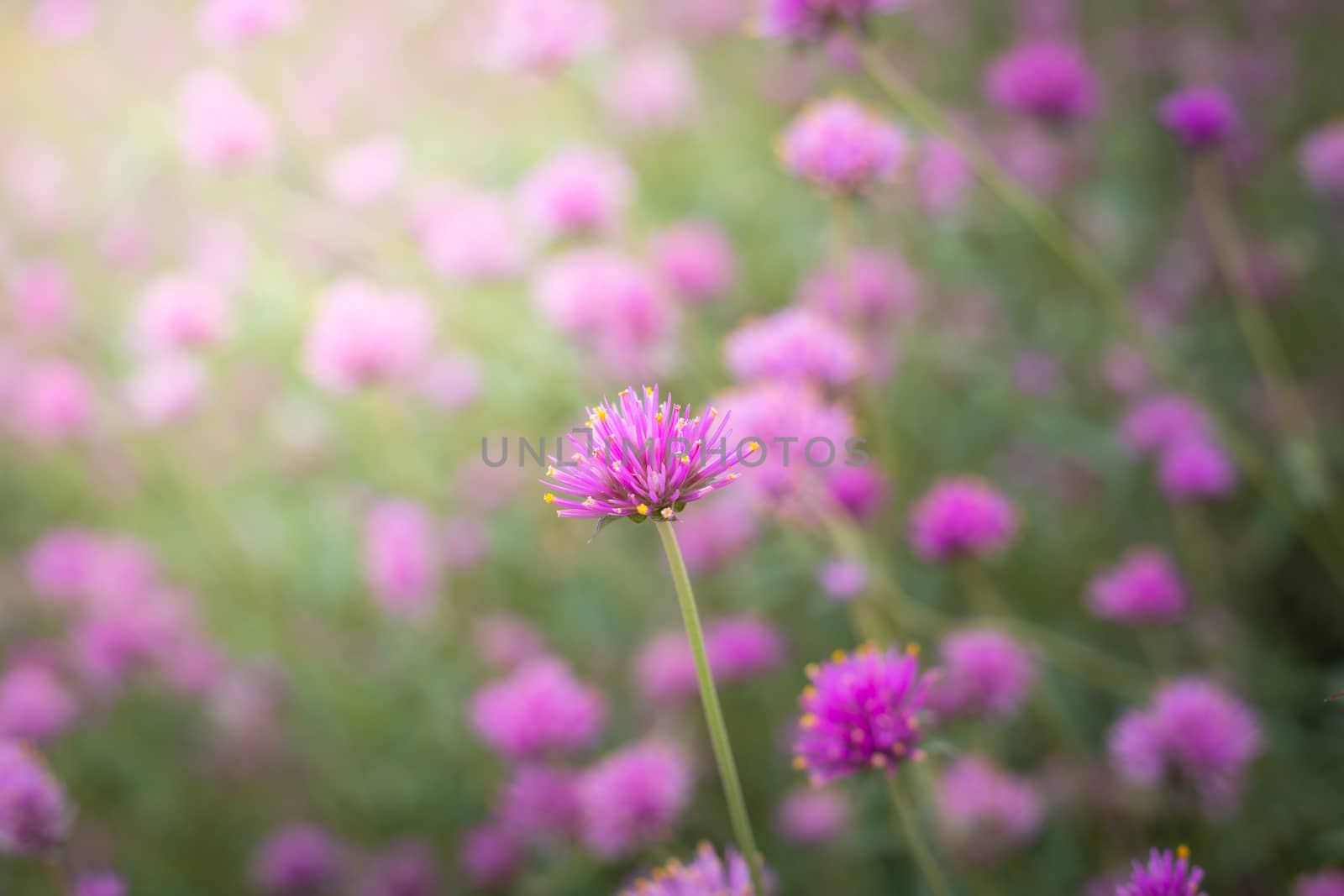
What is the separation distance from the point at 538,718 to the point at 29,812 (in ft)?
2.91

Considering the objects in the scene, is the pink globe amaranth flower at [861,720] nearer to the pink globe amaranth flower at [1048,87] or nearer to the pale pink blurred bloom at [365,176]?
the pink globe amaranth flower at [1048,87]

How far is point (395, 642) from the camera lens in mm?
2844

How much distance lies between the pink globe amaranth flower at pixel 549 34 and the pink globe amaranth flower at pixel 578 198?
26 cm

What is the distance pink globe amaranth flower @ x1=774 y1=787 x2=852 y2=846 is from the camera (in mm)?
2021

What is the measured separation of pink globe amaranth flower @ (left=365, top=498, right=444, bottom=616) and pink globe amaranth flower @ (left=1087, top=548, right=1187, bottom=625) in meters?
1.75

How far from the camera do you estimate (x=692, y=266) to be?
8.87 ft

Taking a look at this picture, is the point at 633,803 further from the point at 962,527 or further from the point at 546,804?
the point at 962,527

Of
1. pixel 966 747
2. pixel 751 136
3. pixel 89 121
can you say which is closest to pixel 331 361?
pixel 966 747

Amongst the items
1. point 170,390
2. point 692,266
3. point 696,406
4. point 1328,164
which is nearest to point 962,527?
point 696,406

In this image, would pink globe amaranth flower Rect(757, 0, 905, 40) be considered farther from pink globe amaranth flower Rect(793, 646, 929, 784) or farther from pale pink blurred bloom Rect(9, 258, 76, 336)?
pale pink blurred bloom Rect(9, 258, 76, 336)

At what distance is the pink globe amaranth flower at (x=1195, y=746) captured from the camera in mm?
1539

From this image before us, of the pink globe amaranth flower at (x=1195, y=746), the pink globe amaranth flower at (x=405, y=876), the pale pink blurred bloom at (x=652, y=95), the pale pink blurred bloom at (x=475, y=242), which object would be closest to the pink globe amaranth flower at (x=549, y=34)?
the pale pink blurred bloom at (x=475, y=242)

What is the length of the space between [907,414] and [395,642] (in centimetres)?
175

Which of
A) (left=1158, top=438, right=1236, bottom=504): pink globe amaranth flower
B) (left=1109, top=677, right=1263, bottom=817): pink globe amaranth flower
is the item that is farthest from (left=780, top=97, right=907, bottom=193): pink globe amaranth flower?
(left=1109, top=677, right=1263, bottom=817): pink globe amaranth flower
